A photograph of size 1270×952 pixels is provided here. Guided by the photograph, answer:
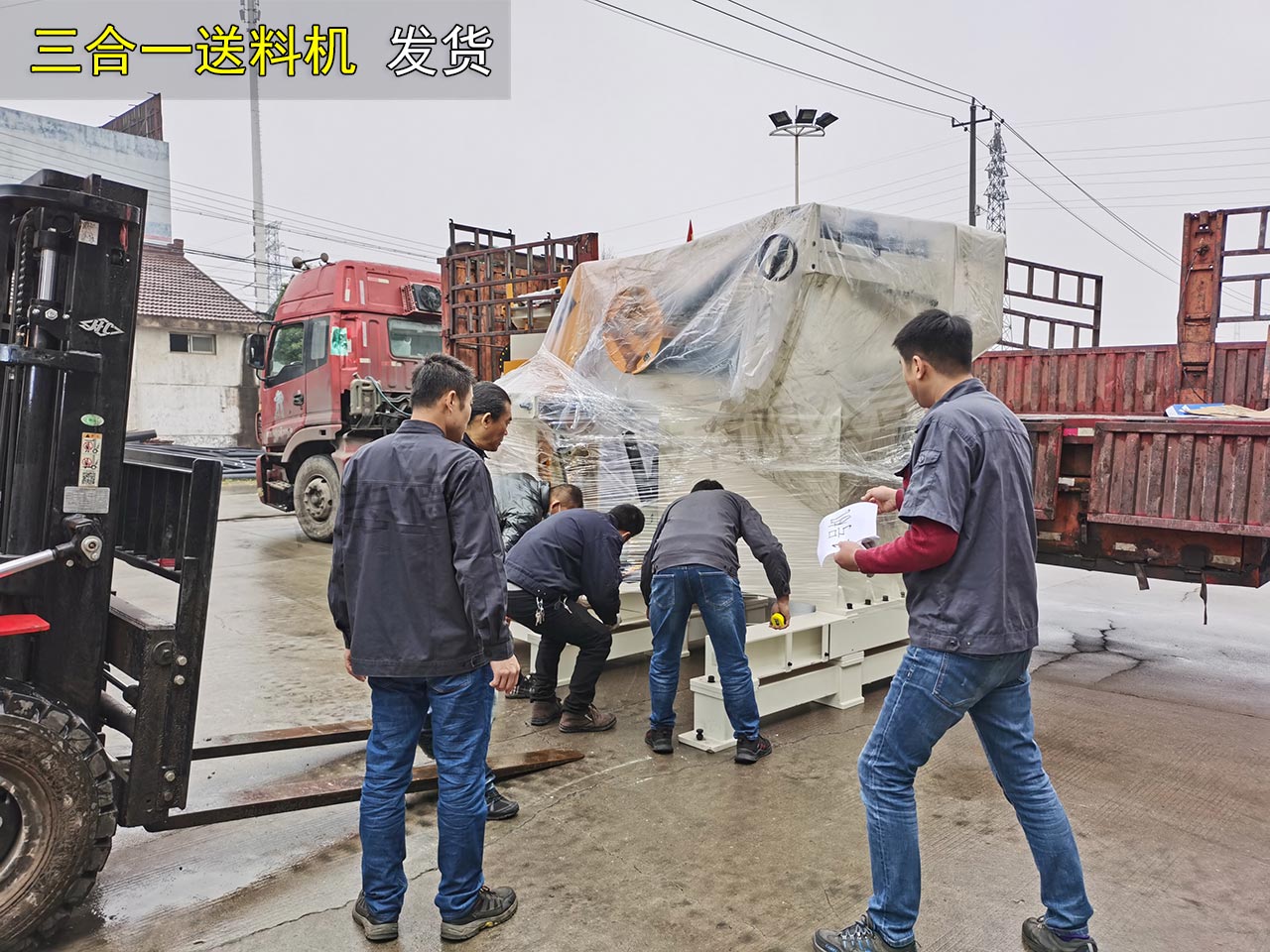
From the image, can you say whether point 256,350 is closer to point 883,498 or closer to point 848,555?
point 883,498

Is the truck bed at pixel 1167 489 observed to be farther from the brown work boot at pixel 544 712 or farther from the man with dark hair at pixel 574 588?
the brown work boot at pixel 544 712

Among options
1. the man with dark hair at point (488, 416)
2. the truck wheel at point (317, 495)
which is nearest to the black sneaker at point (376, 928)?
the man with dark hair at point (488, 416)

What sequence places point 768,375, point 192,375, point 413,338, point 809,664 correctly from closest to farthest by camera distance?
point 768,375, point 809,664, point 413,338, point 192,375

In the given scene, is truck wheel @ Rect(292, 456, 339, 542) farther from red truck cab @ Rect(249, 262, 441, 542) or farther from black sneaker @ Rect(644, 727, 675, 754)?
black sneaker @ Rect(644, 727, 675, 754)

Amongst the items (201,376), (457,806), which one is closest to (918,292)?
(457,806)

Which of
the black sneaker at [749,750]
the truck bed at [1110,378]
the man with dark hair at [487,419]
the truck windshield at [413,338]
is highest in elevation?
the truck windshield at [413,338]

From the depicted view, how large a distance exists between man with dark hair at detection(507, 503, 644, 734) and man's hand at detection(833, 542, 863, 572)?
7.04 ft

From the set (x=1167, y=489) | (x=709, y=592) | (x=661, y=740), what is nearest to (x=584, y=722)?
(x=661, y=740)

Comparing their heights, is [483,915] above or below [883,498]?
below

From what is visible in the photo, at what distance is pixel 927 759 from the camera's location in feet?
8.20

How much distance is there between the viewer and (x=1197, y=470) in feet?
16.2

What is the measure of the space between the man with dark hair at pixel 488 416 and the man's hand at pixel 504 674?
1.33 metres

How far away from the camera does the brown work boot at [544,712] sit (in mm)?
4816

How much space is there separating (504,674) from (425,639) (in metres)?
0.30
